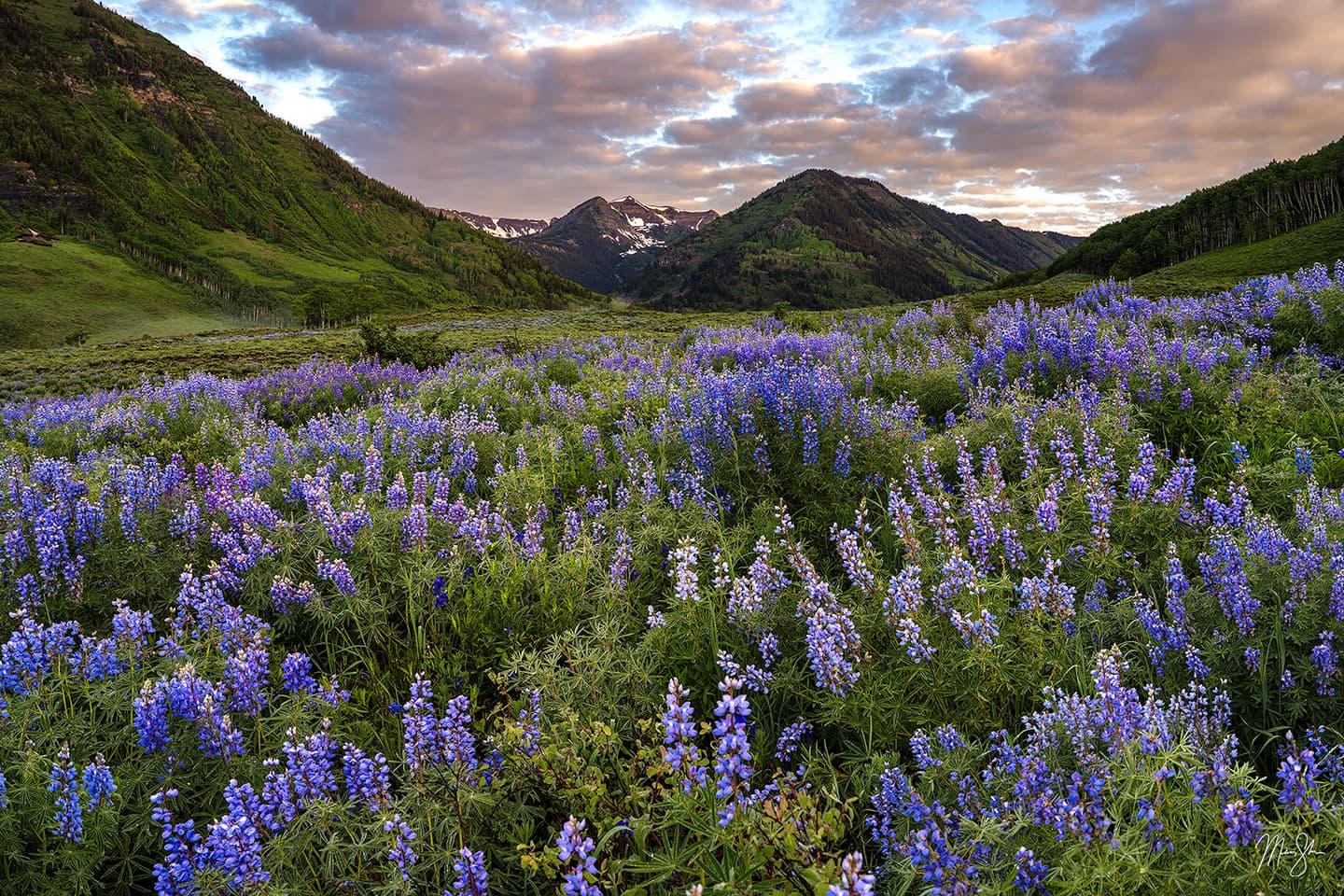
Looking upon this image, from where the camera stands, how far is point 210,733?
127 inches

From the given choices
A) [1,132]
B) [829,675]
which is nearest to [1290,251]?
[829,675]

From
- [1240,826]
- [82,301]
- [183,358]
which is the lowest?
[1240,826]

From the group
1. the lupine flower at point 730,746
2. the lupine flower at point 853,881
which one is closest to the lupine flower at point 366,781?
the lupine flower at point 730,746

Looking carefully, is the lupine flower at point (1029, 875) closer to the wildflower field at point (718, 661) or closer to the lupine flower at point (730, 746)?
the wildflower field at point (718, 661)

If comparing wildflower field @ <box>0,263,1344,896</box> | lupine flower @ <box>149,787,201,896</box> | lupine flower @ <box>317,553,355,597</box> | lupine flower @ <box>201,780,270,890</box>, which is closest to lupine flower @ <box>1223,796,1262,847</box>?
wildflower field @ <box>0,263,1344,896</box>

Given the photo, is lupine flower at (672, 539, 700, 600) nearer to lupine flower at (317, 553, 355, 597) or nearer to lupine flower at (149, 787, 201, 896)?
lupine flower at (149, 787, 201, 896)

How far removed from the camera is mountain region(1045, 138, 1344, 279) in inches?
3310

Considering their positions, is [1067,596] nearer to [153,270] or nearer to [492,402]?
[492,402]

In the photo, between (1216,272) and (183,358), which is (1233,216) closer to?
(1216,272)

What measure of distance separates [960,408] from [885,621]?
6.02 metres
